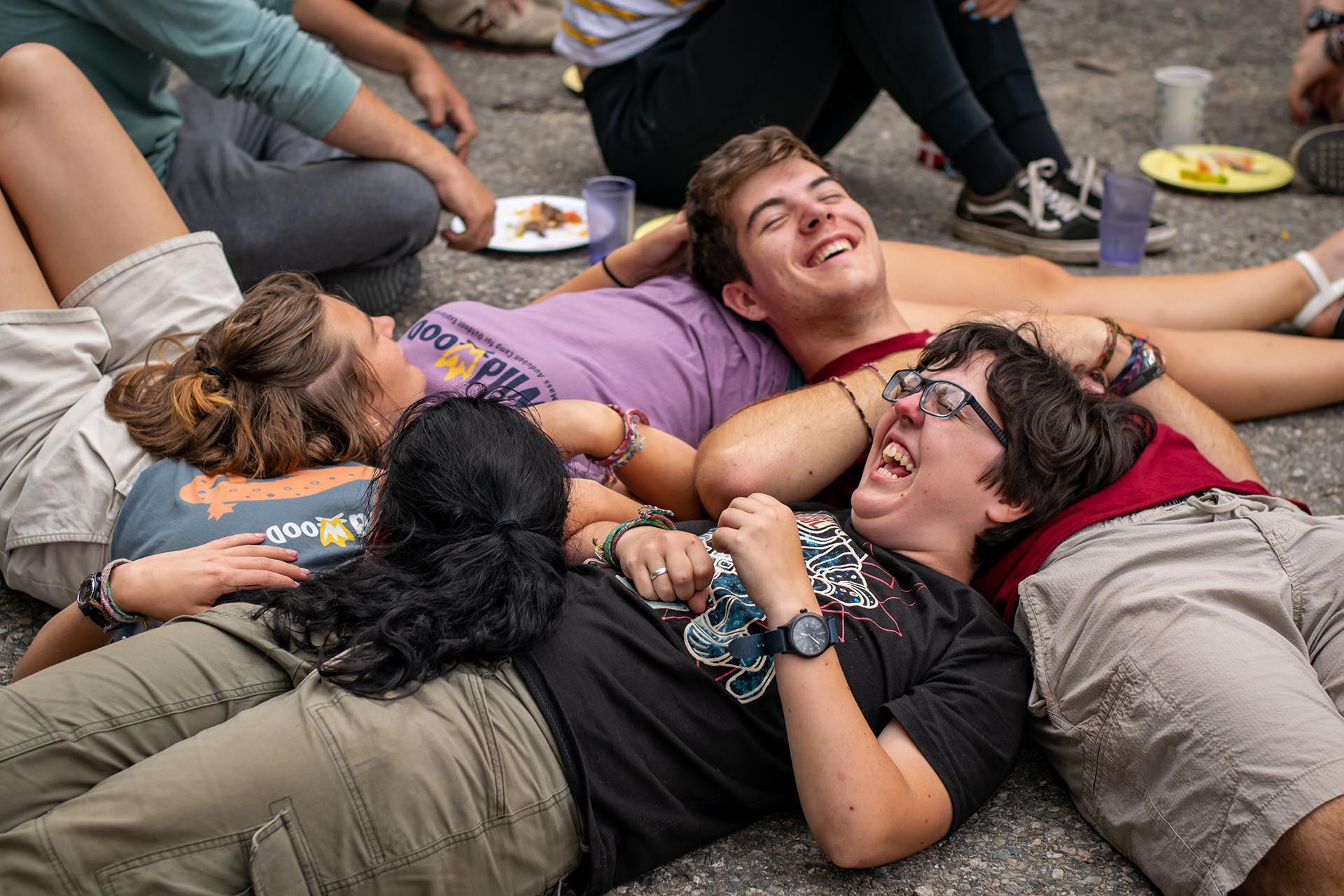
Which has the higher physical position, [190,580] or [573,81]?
[190,580]

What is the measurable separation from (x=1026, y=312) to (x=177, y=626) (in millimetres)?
1825

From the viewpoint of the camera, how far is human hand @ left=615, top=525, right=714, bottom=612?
1.65m

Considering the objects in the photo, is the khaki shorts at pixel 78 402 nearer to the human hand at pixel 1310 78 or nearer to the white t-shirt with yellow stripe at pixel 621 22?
the white t-shirt with yellow stripe at pixel 621 22

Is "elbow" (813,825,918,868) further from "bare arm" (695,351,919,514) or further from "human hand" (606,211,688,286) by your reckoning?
"human hand" (606,211,688,286)

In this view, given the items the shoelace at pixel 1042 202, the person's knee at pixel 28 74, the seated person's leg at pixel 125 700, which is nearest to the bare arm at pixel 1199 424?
the shoelace at pixel 1042 202

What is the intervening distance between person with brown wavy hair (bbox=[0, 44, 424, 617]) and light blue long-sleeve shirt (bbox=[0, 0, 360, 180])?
1.01ft

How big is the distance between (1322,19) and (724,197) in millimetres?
3142

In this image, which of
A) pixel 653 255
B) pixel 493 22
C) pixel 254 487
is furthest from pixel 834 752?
pixel 493 22

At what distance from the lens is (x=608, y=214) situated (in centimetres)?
335

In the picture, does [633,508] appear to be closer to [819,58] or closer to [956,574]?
[956,574]

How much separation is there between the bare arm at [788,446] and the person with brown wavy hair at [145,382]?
0.62 meters

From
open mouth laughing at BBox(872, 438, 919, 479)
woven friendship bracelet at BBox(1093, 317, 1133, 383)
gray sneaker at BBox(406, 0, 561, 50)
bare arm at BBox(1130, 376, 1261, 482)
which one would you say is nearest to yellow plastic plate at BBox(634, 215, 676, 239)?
woven friendship bracelet at BBox(1093, 317, 1133, 383)

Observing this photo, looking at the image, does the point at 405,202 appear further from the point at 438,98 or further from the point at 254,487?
the point at 254,487

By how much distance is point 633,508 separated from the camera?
2.04 m
